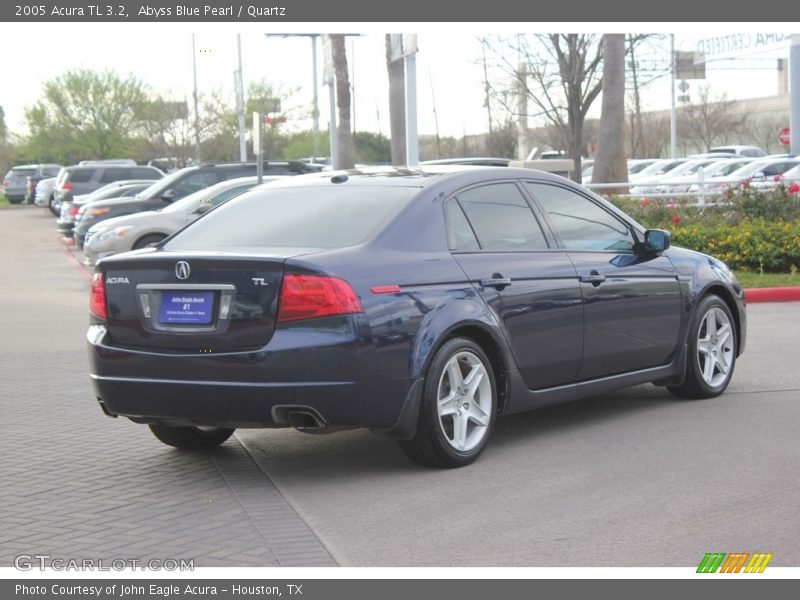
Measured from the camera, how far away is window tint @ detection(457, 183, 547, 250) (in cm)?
749

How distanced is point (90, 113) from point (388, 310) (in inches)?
2869

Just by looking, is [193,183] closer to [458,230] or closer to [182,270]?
[458,230]

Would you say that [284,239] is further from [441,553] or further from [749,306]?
[749,306]

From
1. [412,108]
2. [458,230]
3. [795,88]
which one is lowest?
[458,230]

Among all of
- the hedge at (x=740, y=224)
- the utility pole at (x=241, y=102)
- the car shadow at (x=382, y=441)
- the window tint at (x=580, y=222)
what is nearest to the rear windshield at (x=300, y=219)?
the window tint at (x=580, y=222)

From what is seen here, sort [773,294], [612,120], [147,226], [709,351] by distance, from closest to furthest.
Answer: [709,351], [773,294], [147,226], [612,120]

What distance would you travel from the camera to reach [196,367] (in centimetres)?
657

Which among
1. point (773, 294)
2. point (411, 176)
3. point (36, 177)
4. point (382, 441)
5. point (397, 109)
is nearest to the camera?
point (411, 176)

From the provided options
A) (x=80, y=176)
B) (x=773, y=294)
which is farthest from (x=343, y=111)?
(x=773, y=294)

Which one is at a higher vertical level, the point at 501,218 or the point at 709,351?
the point at 501,218

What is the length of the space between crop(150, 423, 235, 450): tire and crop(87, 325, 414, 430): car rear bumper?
86cm

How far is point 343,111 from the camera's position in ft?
117

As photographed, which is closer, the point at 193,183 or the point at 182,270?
the point at 182,270

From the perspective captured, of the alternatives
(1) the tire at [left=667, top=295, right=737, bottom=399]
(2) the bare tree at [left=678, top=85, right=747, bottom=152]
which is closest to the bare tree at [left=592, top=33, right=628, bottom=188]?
(1) the tire at [left=667, top=295, right=737, bottom=399]
